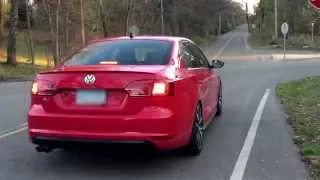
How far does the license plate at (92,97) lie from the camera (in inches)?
275

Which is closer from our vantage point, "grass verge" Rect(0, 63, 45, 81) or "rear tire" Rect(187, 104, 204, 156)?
"rear tire" Rect(187, 104, 204, 156)

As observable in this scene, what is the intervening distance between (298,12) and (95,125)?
81429 mm

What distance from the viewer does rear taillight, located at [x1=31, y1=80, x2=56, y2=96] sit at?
7.19 meters

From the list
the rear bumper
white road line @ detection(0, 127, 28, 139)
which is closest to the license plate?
the rear bumper

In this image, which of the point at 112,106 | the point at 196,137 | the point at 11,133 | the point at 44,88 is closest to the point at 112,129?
the point at 112,106

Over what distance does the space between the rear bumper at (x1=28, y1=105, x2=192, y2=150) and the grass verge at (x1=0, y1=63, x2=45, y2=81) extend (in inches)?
848

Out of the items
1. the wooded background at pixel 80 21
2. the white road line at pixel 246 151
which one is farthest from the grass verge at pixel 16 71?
the white road line at pixel 246 151

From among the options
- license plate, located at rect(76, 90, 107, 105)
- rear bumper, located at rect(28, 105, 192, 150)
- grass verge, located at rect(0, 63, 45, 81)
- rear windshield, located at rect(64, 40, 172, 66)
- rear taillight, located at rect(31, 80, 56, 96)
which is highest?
rear windshield, located at rect(64, 40, 172, 66)

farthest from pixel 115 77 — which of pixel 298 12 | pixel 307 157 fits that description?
pixel 298 12

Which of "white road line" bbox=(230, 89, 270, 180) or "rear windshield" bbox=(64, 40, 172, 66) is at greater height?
"rear windshield" bbox=(64, 40, 172, 66)

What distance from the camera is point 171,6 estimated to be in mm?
77500

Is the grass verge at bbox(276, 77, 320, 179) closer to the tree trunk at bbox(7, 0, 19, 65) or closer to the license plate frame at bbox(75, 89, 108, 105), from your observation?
the license plate frame at bbox(75, 89, 108, 105)

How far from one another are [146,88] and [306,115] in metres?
5.21

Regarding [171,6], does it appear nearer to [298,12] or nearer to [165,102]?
[298,12]
